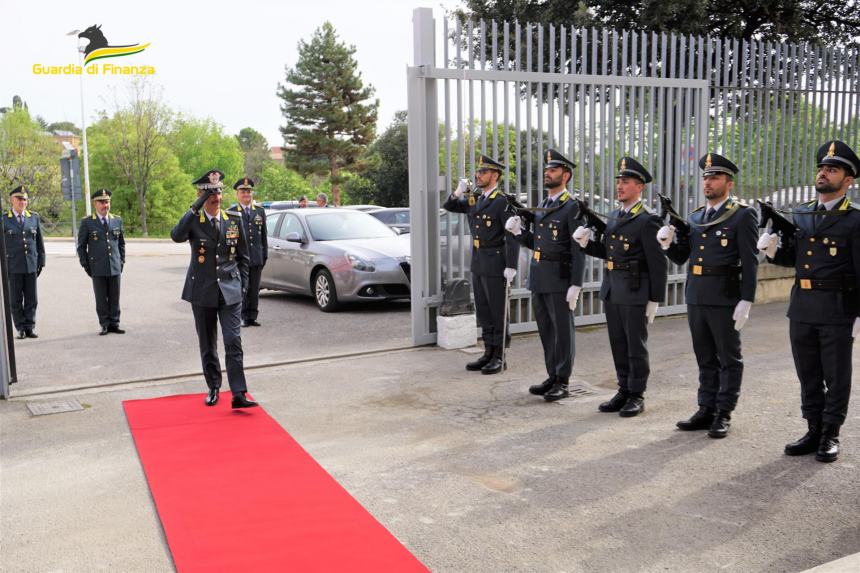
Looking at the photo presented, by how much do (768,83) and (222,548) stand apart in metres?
10.2

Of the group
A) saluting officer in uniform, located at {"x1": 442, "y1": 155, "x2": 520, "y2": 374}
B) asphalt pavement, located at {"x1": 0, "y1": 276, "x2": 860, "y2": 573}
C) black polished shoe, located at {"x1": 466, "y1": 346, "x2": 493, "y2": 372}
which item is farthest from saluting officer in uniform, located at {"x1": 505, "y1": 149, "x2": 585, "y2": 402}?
black polished shoe, located at {"x1": 466, "y1": 346, "x2": 493, "y2": 372}

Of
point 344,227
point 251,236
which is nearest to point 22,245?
point 251,236

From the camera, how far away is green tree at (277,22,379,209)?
5978cm

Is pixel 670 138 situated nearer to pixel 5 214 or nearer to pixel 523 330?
pixel 523 330

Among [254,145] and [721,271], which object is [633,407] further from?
[254,145]

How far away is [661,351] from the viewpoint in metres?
9.24

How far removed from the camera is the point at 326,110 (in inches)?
2339

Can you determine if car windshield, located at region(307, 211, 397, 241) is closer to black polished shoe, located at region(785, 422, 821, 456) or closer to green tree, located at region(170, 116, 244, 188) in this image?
black polished shoe, located at region(785, 422, 821, 456)

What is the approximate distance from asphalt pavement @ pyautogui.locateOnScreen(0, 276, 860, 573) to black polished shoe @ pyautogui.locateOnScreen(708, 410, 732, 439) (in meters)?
0.10

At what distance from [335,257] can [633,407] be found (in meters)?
6.50

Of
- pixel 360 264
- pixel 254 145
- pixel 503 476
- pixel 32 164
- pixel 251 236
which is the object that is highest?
pixel 254 145

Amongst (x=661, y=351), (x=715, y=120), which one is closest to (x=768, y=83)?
(x=715, y=120)

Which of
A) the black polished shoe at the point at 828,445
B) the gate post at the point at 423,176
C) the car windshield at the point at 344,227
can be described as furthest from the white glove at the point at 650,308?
the car windshield at the point at 344,227
